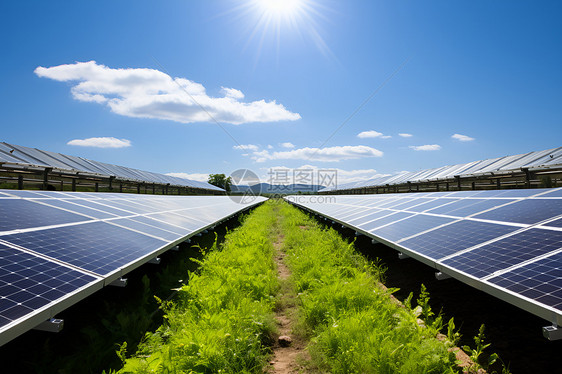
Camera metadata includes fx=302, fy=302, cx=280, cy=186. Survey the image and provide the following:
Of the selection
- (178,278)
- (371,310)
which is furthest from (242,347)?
(178,278)

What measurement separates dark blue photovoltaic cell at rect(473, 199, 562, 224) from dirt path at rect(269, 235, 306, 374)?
3.88m

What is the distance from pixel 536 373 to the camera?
3.03 metres

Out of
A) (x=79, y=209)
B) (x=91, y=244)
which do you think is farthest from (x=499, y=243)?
(x=79, y=209)

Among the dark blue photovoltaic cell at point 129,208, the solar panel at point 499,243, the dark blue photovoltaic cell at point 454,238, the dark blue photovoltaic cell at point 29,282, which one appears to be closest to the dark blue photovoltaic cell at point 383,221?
the solar panel at point 499,243

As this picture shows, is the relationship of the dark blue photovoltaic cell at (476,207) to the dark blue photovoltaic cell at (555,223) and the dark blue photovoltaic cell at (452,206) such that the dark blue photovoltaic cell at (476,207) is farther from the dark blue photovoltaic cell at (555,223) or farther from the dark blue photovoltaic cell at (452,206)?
the dark blue photovoltaic cell at (555,223)

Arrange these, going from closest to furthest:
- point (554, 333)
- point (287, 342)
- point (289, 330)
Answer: point (554, 333) → point (287, 342) → point (289, 330)

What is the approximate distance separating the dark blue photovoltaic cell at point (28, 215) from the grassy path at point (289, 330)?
2238 millimetres

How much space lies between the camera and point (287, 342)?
4.20 metres

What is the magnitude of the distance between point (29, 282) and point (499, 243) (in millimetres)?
5380

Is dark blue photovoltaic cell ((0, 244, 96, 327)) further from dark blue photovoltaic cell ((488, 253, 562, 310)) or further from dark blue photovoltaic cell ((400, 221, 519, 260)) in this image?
dark blue photovoltaic cell ((400, 221, 519, 260))

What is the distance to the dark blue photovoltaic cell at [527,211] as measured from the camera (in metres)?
4.67

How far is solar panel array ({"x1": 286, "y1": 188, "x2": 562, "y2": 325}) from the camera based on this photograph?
2832 millimetres

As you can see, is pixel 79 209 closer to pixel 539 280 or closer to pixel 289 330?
pixel 289 330

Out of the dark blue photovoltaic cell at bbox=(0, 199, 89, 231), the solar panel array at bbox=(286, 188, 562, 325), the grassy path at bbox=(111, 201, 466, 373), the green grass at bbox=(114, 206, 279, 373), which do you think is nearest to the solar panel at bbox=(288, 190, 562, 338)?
the solar panel array at bbox=(286, 188, 562, 325)
